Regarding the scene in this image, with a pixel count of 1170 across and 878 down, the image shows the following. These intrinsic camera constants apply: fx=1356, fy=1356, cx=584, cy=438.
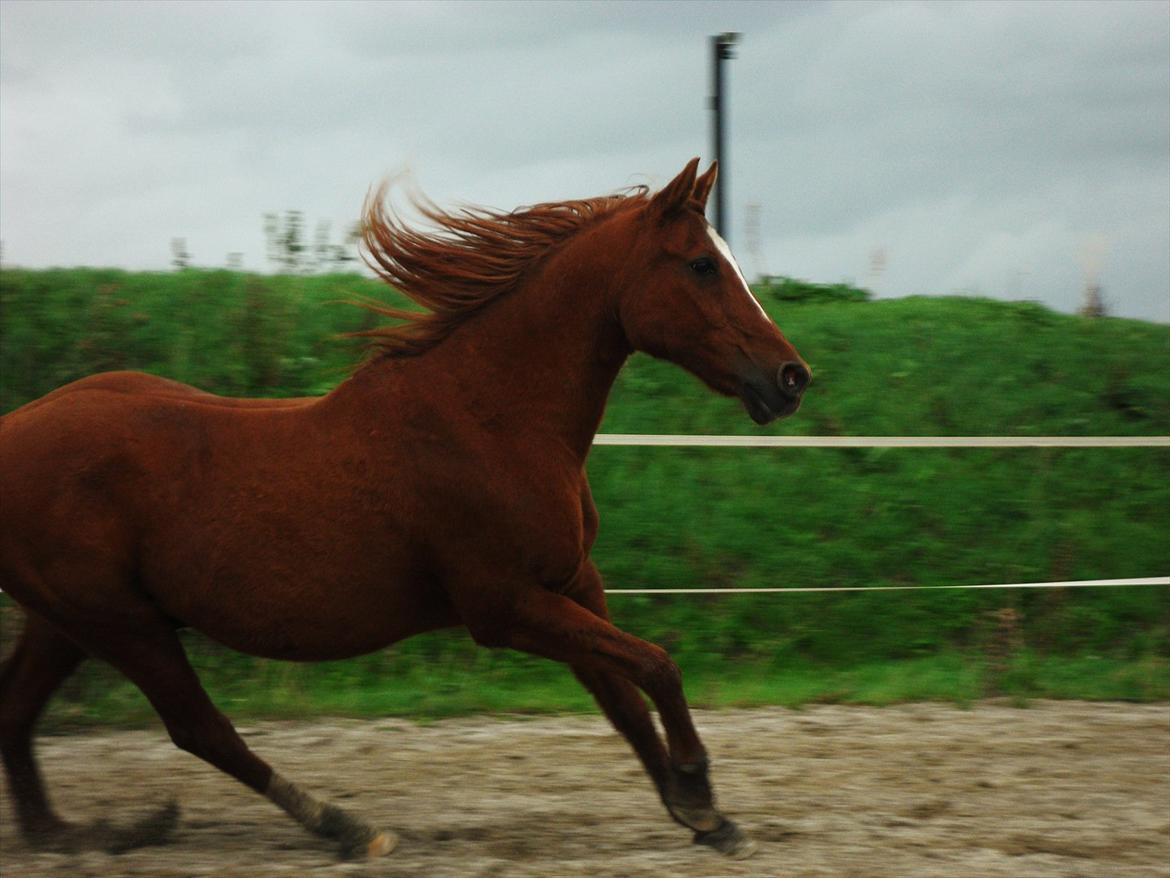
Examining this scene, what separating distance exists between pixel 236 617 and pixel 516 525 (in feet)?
2.81

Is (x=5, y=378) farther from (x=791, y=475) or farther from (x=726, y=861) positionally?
(x=726, y=861)

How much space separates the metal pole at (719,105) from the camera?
10.9 meters

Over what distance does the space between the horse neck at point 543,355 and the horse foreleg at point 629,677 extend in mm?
491

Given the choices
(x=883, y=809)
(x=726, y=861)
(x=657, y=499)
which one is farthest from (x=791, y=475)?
(x=726, y=861)

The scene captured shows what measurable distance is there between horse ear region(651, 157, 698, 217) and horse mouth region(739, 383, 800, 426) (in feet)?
1.88

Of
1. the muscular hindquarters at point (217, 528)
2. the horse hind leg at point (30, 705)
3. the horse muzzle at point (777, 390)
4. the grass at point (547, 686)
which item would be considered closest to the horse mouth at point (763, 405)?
the horse muzzle at point (777, 390)

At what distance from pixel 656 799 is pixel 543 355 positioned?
177cm

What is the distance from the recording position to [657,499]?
8.12 metres

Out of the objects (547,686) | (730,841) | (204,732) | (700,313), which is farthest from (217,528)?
(547,686)

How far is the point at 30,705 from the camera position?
14.5ft

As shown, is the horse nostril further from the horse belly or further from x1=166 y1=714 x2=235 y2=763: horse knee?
x1=166 y1=714 x2=235 y2=763: horse knee

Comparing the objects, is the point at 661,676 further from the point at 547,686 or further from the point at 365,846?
the point at 547,686

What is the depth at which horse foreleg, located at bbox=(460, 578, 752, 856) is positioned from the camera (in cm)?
390

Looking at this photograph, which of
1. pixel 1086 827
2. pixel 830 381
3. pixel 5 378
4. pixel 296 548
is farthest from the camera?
Result: pixel 830 381
